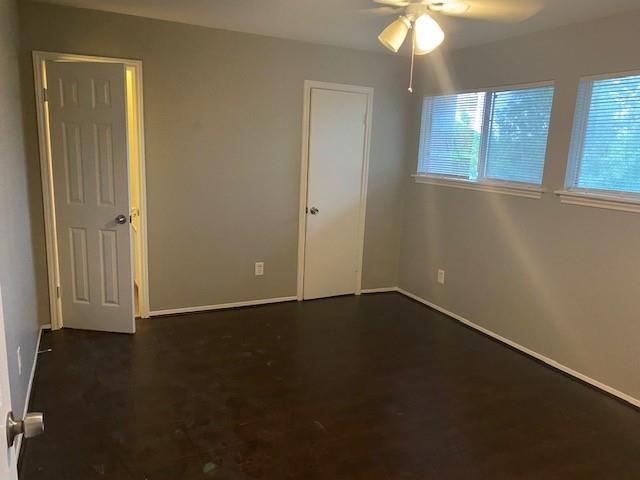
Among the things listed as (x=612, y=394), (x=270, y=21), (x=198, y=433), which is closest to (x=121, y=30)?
(x=270, y=21)

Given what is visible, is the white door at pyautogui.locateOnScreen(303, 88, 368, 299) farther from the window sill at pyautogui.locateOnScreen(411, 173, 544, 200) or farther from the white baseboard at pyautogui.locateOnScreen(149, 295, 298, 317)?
the window sill at pyautogui.locateOnScreen(411, 173, 544, 200)

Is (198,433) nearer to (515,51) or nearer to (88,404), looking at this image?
(88,404)

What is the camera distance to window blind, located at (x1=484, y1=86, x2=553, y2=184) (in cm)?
349

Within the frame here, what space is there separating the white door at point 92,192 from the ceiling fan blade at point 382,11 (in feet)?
5.70

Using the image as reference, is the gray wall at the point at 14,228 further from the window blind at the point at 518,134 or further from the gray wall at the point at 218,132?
the window blind at the point at 518,134

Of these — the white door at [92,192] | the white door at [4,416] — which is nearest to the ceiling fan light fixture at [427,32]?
the white door at [92,192]

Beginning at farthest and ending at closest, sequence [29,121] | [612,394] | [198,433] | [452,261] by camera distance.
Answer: [452,261]
[29,121]
[612,394]
[198,433]

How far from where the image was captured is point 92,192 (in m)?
3.51

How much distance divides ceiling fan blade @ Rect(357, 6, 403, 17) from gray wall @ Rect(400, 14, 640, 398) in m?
1.14

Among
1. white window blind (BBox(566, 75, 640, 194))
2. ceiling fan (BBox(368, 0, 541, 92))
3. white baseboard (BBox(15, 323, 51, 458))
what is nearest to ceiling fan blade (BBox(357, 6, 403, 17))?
ceiling fan (BBox(368, 0, 541, 92))

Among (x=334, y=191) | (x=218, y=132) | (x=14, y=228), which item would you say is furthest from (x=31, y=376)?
(x=334, y=191)

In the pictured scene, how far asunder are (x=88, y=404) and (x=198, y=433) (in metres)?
0.73

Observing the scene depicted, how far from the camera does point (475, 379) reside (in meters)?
3.20

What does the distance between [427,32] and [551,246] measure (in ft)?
5.83
